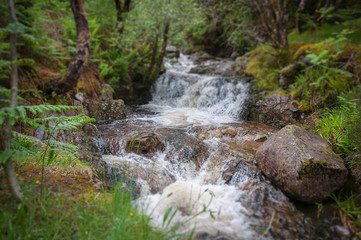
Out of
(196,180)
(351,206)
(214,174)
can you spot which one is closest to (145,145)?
(196,180)

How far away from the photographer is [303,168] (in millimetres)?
2891

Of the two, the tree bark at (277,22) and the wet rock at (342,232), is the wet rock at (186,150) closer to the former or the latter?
the wet rock at (342,232)

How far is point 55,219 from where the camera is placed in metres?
1.80

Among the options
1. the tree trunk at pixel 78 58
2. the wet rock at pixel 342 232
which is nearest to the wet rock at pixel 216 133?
the wet rock at pixel 342 232

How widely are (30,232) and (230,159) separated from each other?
3.14m

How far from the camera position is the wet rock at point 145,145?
13.4ft

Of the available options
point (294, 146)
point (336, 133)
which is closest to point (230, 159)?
point (294, 146)

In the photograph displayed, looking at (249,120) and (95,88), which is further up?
(95,88)

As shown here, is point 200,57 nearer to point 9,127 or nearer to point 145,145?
point 145,145

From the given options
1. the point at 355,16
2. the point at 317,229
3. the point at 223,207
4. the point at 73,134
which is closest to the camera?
the point at 317,229

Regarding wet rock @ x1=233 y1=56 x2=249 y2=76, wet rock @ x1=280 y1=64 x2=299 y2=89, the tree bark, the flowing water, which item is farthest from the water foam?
wet rock @ x1=233 y1=56 x2=249 y2=76

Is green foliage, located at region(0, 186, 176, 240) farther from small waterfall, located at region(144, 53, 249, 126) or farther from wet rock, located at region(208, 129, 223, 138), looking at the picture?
small waterfall, located at region(144, 53, 249, 126)

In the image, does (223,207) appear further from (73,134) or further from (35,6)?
(35,6)

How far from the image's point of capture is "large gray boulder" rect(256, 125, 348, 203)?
2.82m
